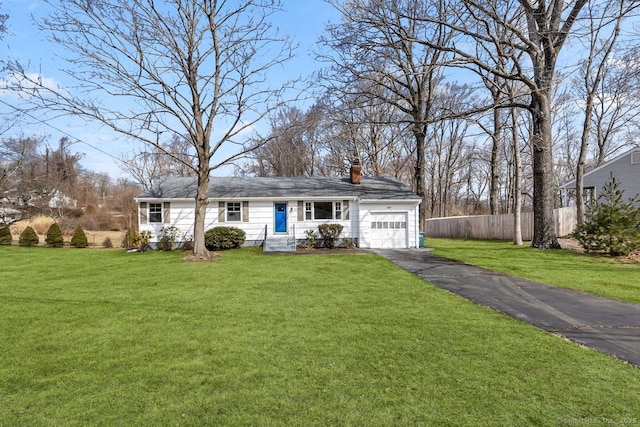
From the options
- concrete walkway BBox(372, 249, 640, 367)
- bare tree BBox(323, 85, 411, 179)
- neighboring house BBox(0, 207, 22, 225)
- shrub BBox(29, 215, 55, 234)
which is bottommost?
concrete walkway BBox(372, 249, 640, 367)

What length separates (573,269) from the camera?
10.1 m

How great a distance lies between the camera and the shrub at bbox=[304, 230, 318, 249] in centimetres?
1716

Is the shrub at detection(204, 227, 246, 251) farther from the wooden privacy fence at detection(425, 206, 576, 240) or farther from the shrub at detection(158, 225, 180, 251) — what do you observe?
the wooden privacy fence at detection(425, 206, 576, 240)

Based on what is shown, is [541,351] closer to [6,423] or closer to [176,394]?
[176,394]

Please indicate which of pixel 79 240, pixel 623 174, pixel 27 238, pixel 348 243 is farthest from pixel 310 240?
pixel 623 174

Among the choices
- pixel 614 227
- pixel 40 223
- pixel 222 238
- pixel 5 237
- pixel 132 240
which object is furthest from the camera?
pixel 40 223

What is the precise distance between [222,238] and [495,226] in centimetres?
1765

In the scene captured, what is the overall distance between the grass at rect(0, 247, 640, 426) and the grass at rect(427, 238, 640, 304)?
11.6ft

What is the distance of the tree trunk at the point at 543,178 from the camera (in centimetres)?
1434

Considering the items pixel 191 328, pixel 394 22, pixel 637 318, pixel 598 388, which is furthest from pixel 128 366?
pixel 394 22

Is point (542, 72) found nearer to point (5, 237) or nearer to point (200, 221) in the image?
point (200, 221)

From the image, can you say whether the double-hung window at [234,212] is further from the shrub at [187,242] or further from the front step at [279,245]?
the front step at [279,245]

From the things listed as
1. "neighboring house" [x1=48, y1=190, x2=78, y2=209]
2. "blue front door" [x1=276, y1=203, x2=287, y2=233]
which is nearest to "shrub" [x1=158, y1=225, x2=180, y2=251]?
"blue front door" [x1=276, y1=203, x2=287, y2=233]

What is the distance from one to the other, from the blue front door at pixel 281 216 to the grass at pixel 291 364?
1065 centimetres
